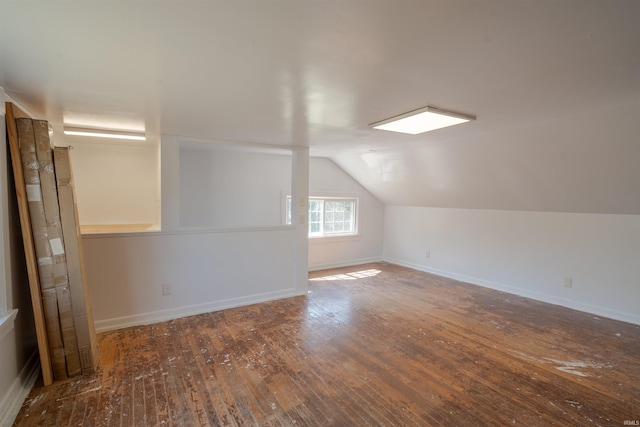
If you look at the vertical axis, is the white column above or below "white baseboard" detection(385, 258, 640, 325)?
above

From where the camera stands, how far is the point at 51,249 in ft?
7.73

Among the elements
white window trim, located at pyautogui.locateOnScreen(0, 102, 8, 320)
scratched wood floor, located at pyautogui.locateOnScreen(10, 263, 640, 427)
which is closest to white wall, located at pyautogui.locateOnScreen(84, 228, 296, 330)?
scratched wood floor, located at pyautogui.locateOnScreen(10, 263, 640, 427)

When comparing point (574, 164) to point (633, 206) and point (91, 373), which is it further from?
point (91, 373)

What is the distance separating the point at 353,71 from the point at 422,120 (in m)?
1.26

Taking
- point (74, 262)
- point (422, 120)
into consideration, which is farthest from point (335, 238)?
point (74, 262)

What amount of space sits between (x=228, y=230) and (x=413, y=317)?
2521 mm

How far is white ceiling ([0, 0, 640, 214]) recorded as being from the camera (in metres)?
1.26

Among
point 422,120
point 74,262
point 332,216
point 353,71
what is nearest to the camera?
point 353,71

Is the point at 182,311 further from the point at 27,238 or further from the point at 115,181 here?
the point at 115,181

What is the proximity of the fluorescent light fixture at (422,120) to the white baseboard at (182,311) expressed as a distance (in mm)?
2623

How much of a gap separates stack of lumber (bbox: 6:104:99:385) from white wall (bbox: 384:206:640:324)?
5.28m

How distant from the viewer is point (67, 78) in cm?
194

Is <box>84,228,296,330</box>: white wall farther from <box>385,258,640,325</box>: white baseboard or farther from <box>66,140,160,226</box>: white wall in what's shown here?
<box>385,258,640,325</box>: white baseboard

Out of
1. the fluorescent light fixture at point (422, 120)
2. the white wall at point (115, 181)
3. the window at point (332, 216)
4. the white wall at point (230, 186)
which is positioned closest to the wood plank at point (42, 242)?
the white wall at point (115, 181)
